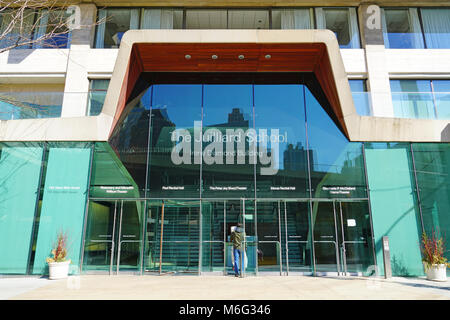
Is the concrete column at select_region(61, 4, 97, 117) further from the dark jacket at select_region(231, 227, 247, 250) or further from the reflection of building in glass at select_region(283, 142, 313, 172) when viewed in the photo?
the reflection of building in glass at select_region(283, 142, 313, 172)

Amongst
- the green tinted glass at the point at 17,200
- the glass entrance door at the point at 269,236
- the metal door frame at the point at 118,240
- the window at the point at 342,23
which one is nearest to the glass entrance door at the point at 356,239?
the glass entrance door at the point at 269,236

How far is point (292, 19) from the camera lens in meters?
14.5

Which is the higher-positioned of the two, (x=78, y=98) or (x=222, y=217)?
(x=78, y=98)

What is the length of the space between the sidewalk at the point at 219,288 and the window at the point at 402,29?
990cm

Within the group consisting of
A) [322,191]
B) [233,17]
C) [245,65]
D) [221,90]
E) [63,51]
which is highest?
[233,17]

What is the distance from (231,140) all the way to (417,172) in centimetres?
719

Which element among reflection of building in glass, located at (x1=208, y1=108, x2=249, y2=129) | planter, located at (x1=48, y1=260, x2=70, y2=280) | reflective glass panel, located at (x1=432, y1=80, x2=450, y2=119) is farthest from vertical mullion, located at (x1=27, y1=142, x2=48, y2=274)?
reflective glass panel, located at (x1=432, y1=80, x2=450, y2=119)

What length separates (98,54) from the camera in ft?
45.4

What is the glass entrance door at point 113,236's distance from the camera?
38.0 ft

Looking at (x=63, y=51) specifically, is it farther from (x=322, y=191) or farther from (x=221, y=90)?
(x=322, y=191)

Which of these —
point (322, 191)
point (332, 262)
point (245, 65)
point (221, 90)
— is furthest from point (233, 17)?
point (332, 262)

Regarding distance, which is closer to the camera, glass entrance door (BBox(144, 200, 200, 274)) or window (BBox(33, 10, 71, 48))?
glass entrance door (BBox(144, 200, 200, 274))

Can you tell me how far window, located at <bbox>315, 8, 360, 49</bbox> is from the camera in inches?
563

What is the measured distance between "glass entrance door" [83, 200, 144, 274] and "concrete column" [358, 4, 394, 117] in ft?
33.4
